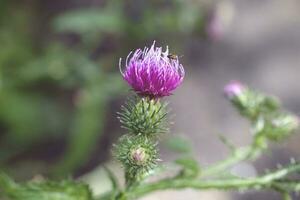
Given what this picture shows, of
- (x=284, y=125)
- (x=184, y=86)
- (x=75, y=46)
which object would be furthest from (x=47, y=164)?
(x=284, y=125)

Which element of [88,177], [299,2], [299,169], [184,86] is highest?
[299,2]

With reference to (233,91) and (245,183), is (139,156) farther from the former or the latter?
(233,91)

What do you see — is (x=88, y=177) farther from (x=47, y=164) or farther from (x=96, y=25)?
(x=96, y=25)

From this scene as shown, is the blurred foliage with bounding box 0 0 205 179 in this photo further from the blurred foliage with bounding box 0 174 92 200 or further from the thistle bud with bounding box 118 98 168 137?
the thistle bud with bounding box 118 98 168 137

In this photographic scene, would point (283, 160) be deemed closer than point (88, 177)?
No

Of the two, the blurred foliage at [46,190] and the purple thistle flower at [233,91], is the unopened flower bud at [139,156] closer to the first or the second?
the blurred foliage at [46,190]

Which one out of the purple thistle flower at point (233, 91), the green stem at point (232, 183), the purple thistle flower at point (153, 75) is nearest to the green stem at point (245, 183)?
the green stem at point (232, 183)

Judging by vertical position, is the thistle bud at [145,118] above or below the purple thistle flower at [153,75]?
below
